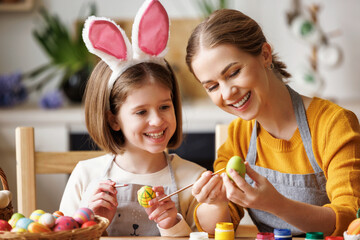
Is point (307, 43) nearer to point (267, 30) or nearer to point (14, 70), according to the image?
point (267, 30)

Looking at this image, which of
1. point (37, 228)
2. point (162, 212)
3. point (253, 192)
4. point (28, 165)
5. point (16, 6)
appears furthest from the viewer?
point (16, 6)

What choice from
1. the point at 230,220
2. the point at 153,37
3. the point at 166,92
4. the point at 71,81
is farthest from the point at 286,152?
the point at 71,81

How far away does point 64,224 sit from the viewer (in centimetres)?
93

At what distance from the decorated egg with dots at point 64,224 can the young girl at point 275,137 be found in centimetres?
30

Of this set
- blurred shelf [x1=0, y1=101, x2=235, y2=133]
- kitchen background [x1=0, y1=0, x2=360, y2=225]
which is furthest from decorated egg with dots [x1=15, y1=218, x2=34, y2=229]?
kitchen background [x1=0, y1=0, x2=360, y2=225]

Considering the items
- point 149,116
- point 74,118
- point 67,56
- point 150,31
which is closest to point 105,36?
point 150,31

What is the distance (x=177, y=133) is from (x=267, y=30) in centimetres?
184

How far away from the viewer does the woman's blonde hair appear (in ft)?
4.47

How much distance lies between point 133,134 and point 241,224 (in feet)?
1.23

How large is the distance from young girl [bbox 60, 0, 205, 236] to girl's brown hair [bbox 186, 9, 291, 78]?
0.40 ft

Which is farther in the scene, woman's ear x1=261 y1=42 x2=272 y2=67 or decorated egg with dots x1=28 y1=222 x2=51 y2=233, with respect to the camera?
woman's ear x1=261 y1=42 x2=272 y2=67

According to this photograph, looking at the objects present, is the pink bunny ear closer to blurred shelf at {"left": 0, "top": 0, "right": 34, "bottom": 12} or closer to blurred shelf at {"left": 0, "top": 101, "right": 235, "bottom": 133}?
blurred shelf at {"left": 0, "top": 101, "right": 235, "bottom": 133}

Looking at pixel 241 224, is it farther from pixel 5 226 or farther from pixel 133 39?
pixel 5 226

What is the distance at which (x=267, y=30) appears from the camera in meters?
3.13
